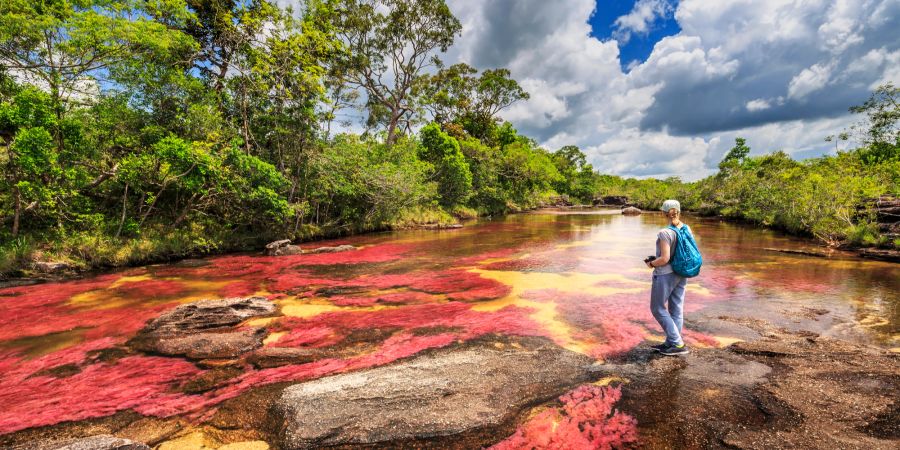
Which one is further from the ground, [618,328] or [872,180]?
[872,180]

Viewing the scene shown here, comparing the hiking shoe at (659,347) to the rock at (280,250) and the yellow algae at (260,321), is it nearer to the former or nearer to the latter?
the yellow algae at (260,321)

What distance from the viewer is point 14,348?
243 inches

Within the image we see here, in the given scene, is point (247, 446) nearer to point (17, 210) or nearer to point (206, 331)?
point (206, 331)

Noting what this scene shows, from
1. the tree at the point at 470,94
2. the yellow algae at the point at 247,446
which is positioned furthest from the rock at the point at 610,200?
the yellow algae at the point at 247,446

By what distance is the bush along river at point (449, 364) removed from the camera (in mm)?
3547

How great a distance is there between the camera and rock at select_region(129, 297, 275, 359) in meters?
5.83

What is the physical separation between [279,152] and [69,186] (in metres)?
7.34

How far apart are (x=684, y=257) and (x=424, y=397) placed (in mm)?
3787

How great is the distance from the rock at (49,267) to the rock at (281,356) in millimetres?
10504

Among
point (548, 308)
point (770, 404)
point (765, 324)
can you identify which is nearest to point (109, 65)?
point (548, 308)

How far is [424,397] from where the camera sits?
4090 mm

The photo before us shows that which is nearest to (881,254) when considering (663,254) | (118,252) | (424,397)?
(663,254)

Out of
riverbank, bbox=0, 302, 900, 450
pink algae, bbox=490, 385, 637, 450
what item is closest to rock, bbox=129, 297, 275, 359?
riverbank, bbox=0, 302, 900, 450

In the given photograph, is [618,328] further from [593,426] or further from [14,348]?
[14,348]
